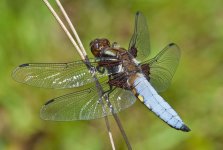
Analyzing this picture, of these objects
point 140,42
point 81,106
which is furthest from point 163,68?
point 81,106

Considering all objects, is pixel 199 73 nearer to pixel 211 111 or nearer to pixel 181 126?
pixel 211 111

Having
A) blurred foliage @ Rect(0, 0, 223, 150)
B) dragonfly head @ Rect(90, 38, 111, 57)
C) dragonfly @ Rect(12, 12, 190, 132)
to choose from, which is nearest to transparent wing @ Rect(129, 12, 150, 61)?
dragonfly @ Rect(12, 12, 190, 132)

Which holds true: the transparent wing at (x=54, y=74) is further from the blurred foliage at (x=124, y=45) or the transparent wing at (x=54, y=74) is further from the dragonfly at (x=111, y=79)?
the blurred foliage at (x=124, y=45)

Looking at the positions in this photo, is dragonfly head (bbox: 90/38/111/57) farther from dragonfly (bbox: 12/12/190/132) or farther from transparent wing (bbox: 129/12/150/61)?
transparent wing (bbox: 129/12/150/61)

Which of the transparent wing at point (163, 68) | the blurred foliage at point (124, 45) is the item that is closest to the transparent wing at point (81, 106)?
the transparent wing at point (163, 68)

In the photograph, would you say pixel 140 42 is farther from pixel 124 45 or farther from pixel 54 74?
pixel 124 45

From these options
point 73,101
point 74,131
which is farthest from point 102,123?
point 73,101

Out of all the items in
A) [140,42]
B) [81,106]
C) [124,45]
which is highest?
[124,45]
